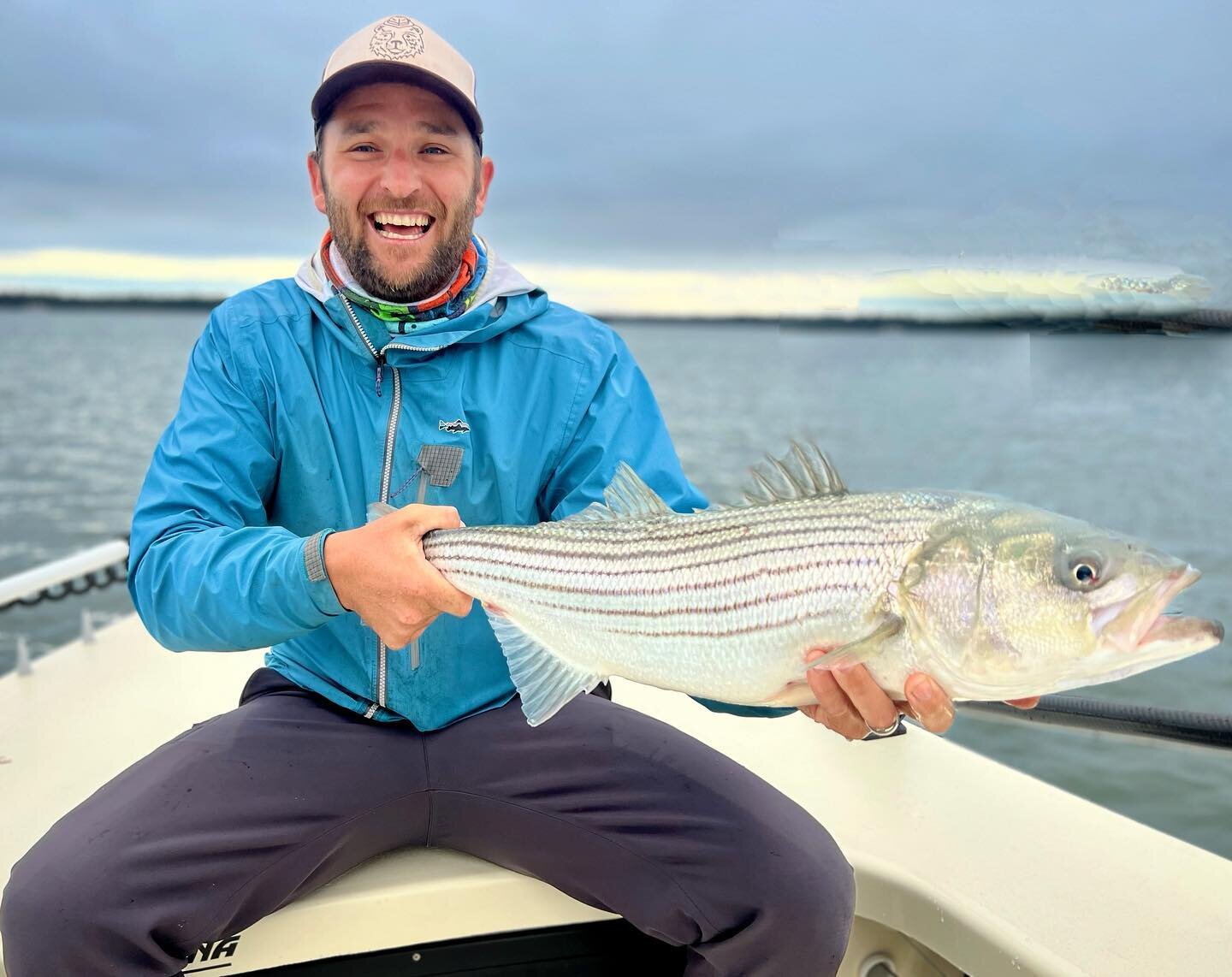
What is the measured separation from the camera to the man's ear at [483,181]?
3.58 m

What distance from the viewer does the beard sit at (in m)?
3.21

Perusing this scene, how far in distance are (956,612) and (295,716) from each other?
1.86m

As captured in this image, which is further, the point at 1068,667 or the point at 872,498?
the point at 872,498

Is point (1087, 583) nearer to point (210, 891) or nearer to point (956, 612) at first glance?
point (956, 612)

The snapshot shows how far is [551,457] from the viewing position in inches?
126

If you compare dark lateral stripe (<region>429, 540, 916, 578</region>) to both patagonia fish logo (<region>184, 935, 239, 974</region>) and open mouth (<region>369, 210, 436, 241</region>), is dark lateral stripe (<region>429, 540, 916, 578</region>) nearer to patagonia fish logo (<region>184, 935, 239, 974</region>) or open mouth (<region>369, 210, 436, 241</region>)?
patagonia fish logo (<region>184, 935, 239, 974</region>)

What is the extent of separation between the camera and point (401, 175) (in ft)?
10.7

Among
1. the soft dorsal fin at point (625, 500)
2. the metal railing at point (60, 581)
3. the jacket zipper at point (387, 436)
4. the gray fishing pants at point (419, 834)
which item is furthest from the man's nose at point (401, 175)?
the metal railing at point (60, 581)

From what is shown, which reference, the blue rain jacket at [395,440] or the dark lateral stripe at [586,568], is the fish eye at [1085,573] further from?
the blue rain jacket at [395,440]

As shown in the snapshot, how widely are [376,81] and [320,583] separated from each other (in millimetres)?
1790

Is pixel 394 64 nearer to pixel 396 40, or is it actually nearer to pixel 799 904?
pixel 396 40

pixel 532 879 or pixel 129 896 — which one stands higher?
pixel 129 896

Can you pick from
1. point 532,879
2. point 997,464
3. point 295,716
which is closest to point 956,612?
point 532,879

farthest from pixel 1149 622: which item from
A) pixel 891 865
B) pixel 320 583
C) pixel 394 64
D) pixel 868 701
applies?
pixel 394 64
